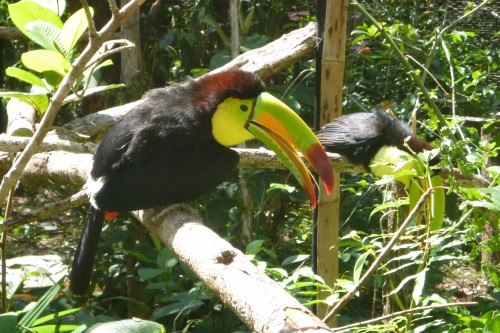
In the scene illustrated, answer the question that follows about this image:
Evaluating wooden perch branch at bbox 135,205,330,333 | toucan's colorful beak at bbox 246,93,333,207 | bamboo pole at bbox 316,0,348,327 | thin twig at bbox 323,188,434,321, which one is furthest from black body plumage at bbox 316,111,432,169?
thin twig at bbox 323,188,434,321

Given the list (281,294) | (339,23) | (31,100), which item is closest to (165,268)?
(31,100)

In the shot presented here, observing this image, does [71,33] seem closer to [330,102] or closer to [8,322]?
[8,322]

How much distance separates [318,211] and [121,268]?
1.65m

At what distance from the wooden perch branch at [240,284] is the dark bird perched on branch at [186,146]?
545 millimetres

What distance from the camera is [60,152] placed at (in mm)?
2834

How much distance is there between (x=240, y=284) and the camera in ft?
4.89

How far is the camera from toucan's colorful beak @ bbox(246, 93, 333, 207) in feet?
8.30

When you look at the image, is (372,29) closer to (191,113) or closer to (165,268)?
(191,113)

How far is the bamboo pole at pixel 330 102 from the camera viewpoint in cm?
276

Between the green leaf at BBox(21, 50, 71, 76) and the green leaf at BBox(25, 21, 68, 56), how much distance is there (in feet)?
0.09

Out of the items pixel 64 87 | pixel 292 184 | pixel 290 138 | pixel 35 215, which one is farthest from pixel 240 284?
pixel 292 184

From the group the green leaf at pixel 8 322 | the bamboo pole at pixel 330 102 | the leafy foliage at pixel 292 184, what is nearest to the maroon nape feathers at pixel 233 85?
the bamboo pole at pixel 330 102

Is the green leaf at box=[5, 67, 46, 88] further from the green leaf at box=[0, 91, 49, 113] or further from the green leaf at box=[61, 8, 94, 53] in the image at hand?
the green leaf at box=[61, 8, 94, 53]

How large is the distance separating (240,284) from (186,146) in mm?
1273
